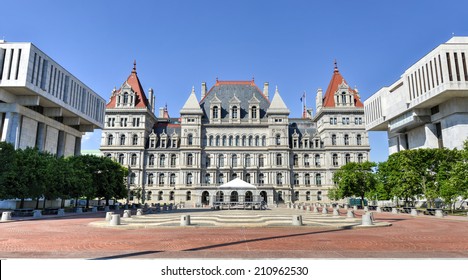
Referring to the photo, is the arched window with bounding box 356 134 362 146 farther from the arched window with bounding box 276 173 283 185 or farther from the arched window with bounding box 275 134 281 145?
the arched window with bounding box 276 173 283 185

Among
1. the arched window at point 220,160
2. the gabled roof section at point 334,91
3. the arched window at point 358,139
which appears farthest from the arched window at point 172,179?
the arched window at point 358,139

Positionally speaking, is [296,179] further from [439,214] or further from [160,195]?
[439,214]

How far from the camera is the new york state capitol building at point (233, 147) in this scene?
71.2 m

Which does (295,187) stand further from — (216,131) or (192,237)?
(192,237)

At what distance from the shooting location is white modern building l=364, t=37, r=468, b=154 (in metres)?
47.3

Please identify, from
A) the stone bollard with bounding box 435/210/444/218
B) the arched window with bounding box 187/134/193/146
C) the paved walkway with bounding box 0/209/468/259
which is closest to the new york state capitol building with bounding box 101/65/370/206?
the arched window with bounding box 187/134/193/146

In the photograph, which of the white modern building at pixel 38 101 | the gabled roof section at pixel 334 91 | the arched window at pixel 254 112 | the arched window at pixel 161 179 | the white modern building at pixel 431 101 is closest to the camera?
the white modern building at pixel 38 101

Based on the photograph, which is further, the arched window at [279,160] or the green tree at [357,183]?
the arched window at [279,160]

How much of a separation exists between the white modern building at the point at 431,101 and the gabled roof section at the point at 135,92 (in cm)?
5395

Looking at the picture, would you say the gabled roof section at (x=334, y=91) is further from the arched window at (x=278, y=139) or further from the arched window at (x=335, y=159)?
the arched window at (x=278, y=139)

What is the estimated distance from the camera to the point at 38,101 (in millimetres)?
47625

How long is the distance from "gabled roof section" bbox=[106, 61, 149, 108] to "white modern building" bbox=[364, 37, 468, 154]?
53.9 m
